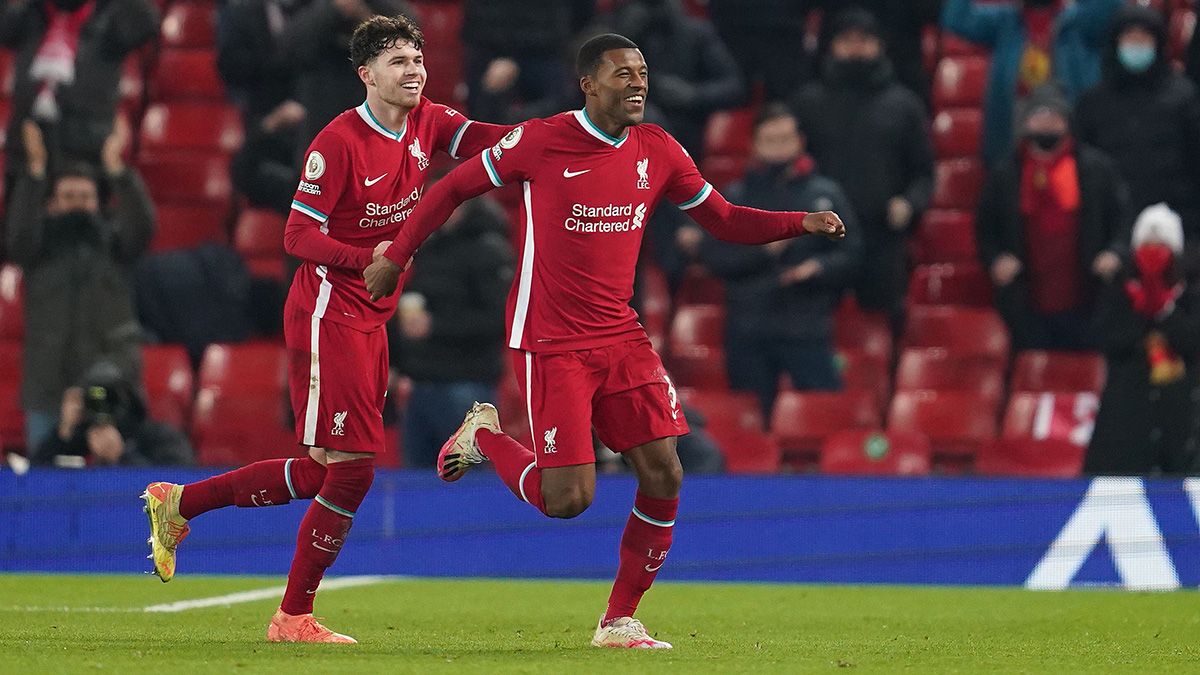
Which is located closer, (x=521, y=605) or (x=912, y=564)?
(x=521, y=605)

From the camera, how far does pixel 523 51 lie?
12820 millimetres

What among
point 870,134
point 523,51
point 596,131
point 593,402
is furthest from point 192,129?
point 593,402

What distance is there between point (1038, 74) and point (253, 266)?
527 centimetres

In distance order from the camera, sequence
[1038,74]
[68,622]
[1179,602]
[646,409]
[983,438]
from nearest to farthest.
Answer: [646,409]
[68,622]
[1179,602]
[983,438]
[1038,74]

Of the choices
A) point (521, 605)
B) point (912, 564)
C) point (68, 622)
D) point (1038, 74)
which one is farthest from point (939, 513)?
point (68, 622)

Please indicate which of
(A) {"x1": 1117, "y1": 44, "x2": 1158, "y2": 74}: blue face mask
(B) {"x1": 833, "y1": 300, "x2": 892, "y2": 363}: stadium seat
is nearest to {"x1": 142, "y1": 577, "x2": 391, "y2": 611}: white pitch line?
(B) {"x1": 833, "y1": 300, "x2": 892, "y2": 363}: stadium seat

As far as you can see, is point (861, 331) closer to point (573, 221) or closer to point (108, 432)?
point (108, 432)

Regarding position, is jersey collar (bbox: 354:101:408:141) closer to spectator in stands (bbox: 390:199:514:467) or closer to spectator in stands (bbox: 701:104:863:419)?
spectator in stands (bbox: 390:199:514:467)

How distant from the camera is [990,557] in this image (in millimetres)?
10484

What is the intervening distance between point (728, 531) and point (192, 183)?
541 cm

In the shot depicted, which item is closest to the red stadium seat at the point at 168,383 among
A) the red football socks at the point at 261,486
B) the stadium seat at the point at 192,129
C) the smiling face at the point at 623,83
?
the stadium seat at the point at 192,129

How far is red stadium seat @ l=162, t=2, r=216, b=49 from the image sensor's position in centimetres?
1493

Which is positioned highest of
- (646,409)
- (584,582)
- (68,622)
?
(646,409)

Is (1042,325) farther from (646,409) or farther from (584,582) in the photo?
(646,409)
